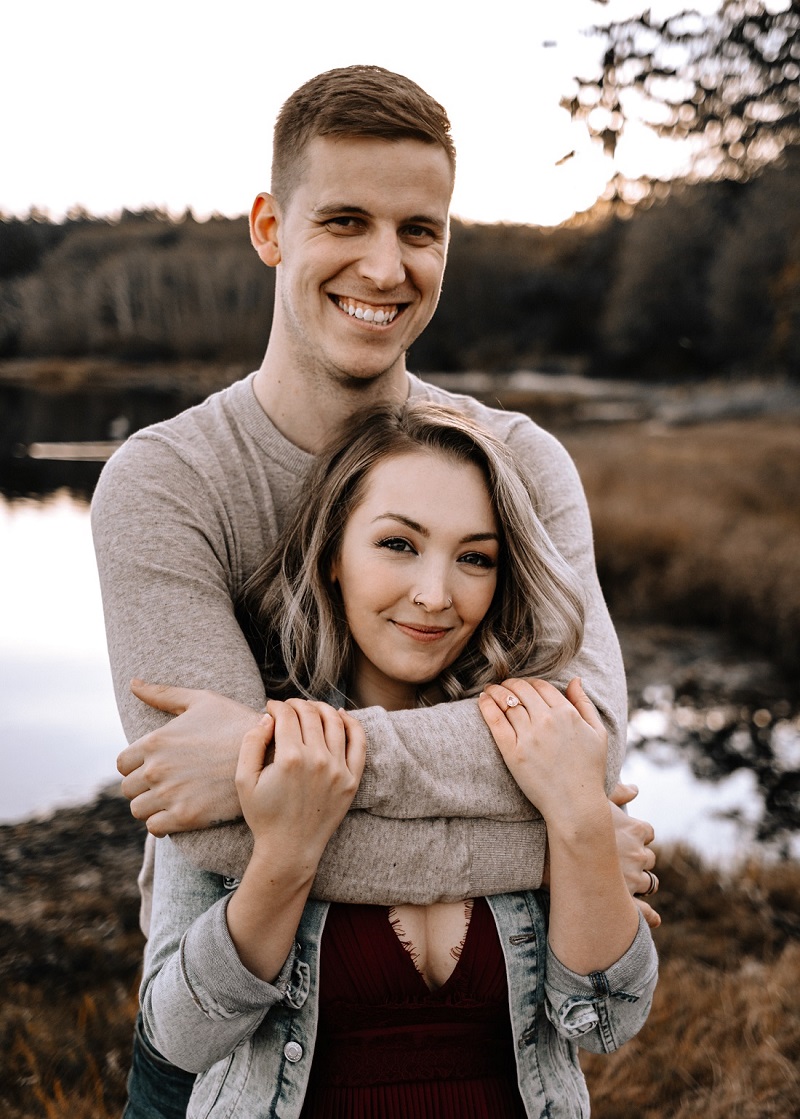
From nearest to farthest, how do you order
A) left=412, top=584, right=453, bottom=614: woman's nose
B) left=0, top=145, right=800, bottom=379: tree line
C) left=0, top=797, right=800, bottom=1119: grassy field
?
left=412, top=584, right=453, bottom=614: woman's nose
left=0, top=797, right=800, bottom=1119: grassy field
left=0, top=145, right=800, bottom=379: tree line

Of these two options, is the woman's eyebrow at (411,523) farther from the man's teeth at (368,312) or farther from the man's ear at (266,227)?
the man's ear at (266,227)

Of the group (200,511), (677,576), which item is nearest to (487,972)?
(200,511)

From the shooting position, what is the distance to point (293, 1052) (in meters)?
1.71

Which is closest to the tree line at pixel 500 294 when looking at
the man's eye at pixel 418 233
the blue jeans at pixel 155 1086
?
the man's eye at pixel 418 233

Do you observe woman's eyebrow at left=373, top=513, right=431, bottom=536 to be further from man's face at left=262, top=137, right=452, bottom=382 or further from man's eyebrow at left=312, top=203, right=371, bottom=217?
man's eyebrow at left=312, top=203, right=371, bottom=217

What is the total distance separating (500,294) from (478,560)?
44732 mm

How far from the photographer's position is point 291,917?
65.3 inches

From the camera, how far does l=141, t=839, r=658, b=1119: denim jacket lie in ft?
5.40

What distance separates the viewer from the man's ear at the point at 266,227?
2410mm

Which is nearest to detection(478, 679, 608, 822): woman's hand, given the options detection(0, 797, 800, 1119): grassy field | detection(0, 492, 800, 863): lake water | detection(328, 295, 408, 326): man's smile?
detection(328, 295, 408, 326): man's smile

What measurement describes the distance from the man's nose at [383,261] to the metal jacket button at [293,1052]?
1.56 meters

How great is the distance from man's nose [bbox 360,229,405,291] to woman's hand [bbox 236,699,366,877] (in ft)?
3.40

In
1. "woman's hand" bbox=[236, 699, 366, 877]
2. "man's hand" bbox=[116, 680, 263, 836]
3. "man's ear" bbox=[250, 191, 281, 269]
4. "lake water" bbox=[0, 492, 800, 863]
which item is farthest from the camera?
"lake water" bbox=[0, 492, 800, 863]

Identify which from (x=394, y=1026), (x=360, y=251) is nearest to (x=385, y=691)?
(x=394, y=1026)
